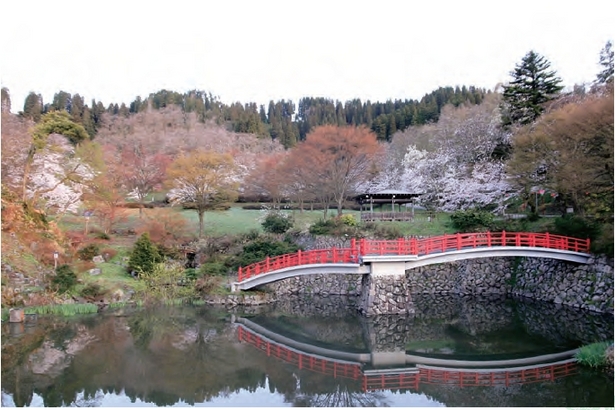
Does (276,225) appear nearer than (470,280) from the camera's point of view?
No

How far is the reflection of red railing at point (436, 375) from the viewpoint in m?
10.7

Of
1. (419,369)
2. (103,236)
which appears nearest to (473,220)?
(419,369)

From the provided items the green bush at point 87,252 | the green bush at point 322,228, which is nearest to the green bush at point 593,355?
the green bush at point 322,228

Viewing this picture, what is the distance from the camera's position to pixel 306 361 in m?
12.6

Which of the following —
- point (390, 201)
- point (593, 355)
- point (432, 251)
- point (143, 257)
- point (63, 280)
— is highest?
point (390, 201)

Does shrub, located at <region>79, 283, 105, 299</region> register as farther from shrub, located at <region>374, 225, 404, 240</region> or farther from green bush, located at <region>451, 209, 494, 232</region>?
green bush, located at <region>451, 209, 494, 232</region>

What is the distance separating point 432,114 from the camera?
48500mm

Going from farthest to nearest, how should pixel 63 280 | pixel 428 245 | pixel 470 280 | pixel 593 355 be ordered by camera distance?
pixel 470 280
pixel 63 280
pixel 428 245
pixel 593 355

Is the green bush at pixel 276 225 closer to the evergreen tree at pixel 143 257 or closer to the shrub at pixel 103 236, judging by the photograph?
the evergreen tree at pixel 143 257

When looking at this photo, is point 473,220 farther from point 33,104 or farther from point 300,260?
point 33,104

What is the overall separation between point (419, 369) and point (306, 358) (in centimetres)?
290

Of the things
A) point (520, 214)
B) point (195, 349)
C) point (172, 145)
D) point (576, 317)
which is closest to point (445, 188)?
point (520, 214)

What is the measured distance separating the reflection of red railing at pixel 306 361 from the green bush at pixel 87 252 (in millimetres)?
9441

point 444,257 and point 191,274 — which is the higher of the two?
point 444,257
